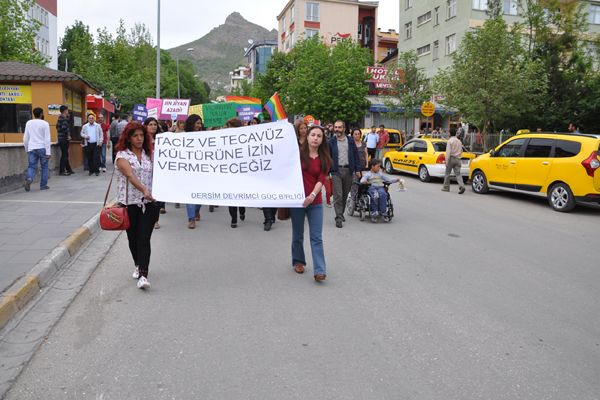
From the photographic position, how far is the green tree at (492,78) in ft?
72.5

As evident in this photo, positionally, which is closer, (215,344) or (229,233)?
(215,344)

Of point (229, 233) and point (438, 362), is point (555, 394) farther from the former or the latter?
point (229, 233)

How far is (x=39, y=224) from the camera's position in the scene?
28.7ft

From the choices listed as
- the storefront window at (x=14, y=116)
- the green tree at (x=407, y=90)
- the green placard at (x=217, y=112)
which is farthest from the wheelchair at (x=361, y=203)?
the green tree at (x=407, y=90)

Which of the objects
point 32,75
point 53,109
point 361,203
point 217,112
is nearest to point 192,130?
point 361,203

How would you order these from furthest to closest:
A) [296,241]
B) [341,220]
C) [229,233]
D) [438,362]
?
[341,220] < [229,233] < [296,241] < [438,362]

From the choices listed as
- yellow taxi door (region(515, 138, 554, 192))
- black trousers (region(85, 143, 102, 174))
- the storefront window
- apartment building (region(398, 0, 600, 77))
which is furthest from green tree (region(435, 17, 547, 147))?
the storefront window

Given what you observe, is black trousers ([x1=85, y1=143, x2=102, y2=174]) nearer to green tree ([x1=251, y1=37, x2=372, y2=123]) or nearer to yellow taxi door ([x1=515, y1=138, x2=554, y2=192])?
yellow taxi door ([x1=515, y1=138, x2=554, y2=192])

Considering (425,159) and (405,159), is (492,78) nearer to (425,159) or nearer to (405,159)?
(405,159)

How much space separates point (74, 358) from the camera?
409cm

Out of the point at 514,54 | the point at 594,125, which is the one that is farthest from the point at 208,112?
the point at 594,125

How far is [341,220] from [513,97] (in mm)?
15249

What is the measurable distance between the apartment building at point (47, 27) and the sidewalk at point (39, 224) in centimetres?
4899

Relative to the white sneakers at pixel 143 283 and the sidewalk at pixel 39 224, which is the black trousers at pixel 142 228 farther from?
the sidewalk at pixel 39 224
